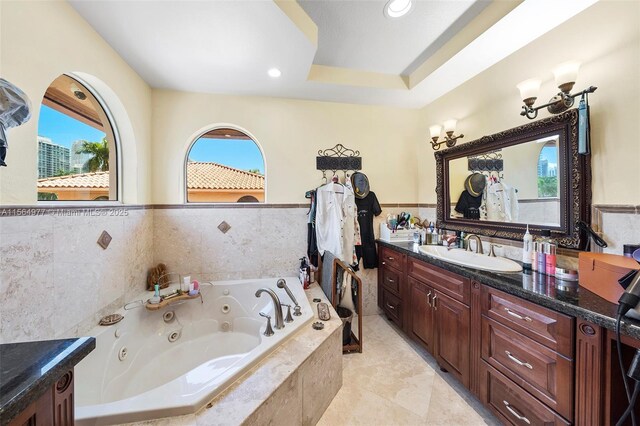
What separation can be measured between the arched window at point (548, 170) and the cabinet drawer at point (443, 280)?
0.80 meters

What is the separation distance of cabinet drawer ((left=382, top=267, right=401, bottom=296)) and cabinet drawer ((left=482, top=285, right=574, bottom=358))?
3.23 ft

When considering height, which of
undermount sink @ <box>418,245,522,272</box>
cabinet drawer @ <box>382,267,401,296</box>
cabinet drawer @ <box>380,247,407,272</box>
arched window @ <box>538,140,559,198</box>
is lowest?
cabinet drawer @ <box>382,267,401,296</box>

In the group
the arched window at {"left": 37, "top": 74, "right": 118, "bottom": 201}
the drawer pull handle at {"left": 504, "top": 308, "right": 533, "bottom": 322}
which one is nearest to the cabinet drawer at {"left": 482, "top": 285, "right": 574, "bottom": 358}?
the drawer pull handle at {"left": 504, "top": 308, "right": 533, "bottom": 322}

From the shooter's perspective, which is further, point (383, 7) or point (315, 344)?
point (383, 7)

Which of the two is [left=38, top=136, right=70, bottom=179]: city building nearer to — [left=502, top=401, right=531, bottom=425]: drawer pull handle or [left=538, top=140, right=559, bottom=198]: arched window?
[left=502, top=401, right=531, bottom=425]: drawer pull handle

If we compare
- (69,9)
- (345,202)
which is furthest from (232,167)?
(69,9)

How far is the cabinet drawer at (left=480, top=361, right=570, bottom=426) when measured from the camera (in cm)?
119

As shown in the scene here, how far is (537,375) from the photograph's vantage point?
122 cm

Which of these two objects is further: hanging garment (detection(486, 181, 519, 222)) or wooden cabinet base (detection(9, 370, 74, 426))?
hanging garment (detection(486, 181, 519, 222))

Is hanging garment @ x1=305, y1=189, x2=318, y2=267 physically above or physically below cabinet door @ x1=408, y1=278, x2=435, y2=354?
above

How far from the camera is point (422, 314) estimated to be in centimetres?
207

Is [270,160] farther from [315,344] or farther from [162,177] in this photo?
[315,344]

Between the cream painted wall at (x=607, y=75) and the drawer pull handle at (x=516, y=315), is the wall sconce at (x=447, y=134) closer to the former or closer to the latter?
the cream painted wall at (x=607, y=75)

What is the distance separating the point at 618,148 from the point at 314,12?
202 centimetres
